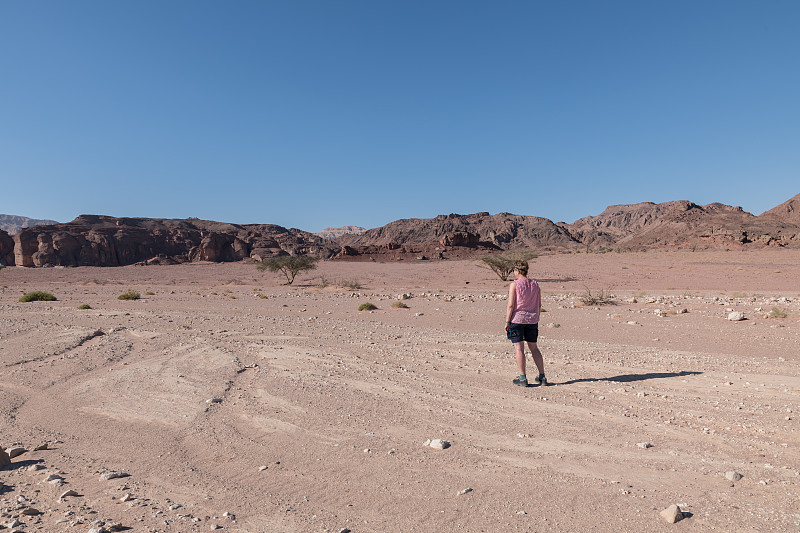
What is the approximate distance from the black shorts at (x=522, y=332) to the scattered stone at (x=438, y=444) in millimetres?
2458

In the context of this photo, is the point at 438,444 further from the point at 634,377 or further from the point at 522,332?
the point at 634,377

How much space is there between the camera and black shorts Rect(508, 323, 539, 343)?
21.2ft

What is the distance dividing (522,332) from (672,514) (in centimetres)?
353

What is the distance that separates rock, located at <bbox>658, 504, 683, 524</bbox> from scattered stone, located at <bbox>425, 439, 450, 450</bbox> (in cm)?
181

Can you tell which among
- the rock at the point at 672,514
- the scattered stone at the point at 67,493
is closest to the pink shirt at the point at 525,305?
the rock at the point at 672,514

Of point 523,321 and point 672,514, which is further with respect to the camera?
point 523,321

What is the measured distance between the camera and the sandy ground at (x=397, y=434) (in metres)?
3.24

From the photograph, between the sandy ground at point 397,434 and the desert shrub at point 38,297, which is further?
the desert shrub at point 38,297

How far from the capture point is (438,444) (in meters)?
4.31

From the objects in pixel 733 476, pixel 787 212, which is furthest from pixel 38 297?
pixel 787 212

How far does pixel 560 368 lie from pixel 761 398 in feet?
8.52

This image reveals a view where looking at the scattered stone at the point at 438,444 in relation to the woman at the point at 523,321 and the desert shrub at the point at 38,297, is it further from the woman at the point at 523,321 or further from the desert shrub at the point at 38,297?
the desert shrub at the point at 38,297

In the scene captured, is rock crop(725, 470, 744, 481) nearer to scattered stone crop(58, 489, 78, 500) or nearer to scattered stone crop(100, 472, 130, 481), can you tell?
scattered stone crop(100, 472, 130, 481)

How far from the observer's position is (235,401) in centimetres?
586
